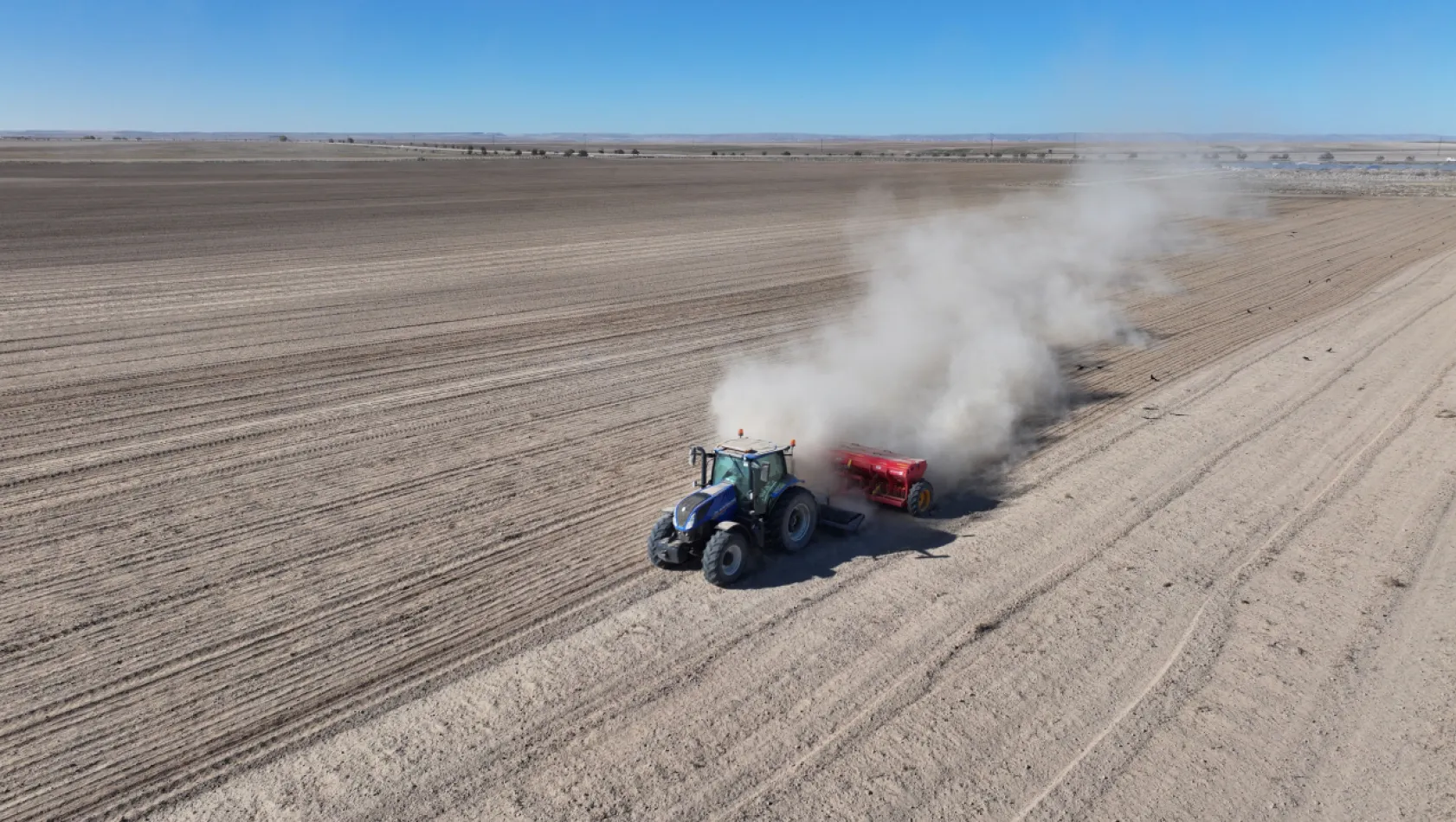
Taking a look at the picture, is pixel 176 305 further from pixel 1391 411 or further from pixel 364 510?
pixel 1391 411

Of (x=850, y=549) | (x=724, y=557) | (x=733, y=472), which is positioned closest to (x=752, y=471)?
(x=733, y=472)

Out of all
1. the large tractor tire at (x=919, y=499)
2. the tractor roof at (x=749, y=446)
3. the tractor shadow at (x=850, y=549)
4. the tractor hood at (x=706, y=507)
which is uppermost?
the tractor roof at (x=749, y=446)

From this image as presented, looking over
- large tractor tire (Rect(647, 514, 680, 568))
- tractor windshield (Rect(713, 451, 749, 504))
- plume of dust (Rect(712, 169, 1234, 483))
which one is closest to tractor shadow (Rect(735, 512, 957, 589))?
tractor windshield (Rect(713, 451, 749, 504))

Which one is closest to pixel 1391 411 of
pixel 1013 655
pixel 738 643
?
pixel 1013 655

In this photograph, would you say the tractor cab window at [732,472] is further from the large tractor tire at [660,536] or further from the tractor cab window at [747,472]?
the large tractor tire at [660,536]

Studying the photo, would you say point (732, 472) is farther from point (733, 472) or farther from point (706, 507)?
point (706, 507)

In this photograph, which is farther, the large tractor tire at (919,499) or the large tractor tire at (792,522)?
the large tractor tire at (919,499)

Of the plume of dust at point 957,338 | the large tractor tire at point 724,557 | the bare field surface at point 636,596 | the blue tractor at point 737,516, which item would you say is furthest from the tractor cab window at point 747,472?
the plume of dust at point 957,338

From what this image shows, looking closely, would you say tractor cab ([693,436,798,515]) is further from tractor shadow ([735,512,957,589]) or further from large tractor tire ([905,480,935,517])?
→ large tractor tire ([905,480,935,517])
